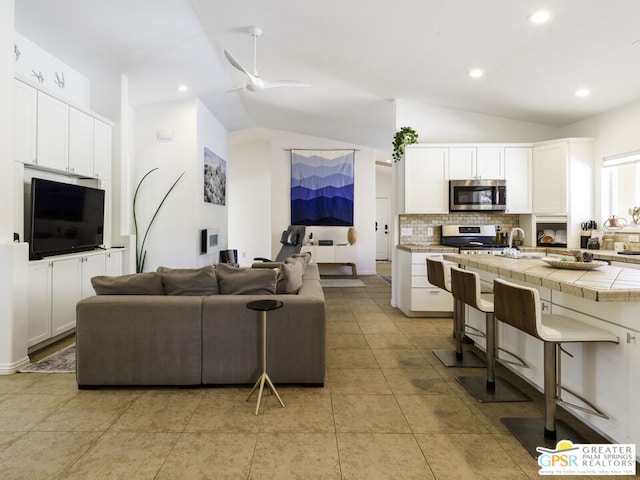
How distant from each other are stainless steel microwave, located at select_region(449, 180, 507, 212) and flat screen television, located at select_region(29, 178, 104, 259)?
4360 mm

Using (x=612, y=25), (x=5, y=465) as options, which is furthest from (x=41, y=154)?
(x=612, y=25)

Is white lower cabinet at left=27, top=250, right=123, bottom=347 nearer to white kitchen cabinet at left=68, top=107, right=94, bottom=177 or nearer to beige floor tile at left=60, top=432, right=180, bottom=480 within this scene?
white kitchen cabinet at left=68, top=107, right=94, bottom=177

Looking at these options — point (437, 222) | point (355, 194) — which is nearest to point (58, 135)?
point (437, 222)

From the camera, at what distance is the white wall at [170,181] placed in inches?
220

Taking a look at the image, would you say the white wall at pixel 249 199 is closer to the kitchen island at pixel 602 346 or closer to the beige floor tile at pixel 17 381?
the beige floor tile at pixel 17 381

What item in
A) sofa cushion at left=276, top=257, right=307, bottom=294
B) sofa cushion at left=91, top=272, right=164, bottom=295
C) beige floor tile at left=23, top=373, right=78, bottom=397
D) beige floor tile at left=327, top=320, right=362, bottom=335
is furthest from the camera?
beige floor tile at left=327, top=320, right=362, bottom=335

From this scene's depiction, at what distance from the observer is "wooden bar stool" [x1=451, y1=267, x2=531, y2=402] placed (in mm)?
2469

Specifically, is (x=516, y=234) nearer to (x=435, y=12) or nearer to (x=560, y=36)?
(x=560, y=36)

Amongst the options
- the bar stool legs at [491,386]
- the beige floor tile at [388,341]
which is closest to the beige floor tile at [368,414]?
the bar stool legs at [491,386]

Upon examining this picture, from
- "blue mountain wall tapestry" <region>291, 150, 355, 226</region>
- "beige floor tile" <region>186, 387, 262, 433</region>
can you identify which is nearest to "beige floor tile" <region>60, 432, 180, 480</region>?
"beige floor tile" <region>186, 387, 262, 433</region>

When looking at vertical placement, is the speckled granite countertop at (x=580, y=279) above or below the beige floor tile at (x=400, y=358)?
above

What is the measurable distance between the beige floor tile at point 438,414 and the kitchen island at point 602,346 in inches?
23.8

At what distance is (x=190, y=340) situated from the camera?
2.62 m

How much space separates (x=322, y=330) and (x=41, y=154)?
3.12 m
